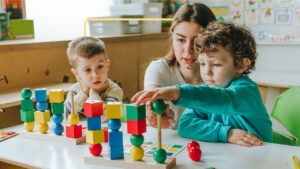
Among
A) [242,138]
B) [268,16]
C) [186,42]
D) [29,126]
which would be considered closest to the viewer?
[242,138]

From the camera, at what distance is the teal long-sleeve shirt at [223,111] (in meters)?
1.09

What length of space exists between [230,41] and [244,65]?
10cm

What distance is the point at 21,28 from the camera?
7.95 feet

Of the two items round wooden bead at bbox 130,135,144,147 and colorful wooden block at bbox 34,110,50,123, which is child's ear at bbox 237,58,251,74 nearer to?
round wooden bead at bbox 130,135,144,147

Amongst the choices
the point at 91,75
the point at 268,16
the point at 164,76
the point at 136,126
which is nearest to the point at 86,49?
the point at 91,75

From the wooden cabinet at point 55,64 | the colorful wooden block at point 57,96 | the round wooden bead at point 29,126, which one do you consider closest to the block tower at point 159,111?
the colorful wooden block at point 57,96

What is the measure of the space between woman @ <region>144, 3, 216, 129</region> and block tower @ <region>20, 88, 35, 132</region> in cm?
44

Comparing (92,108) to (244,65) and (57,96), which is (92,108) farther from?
(244,65)

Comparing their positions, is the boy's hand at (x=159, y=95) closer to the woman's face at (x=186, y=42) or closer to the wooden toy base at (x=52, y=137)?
the wooden toy base at (x=52, y=137)

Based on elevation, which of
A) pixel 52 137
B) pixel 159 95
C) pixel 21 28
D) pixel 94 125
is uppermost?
pixel 21 28

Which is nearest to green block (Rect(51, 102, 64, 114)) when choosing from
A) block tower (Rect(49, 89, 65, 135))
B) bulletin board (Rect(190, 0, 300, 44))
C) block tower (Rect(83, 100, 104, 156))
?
block tower (Rect(49, 89, 65, 135))

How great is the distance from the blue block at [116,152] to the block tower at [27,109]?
1.59 ft

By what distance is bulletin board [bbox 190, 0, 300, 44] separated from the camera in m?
3.19

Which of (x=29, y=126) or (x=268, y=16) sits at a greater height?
(x=268, y=16)
